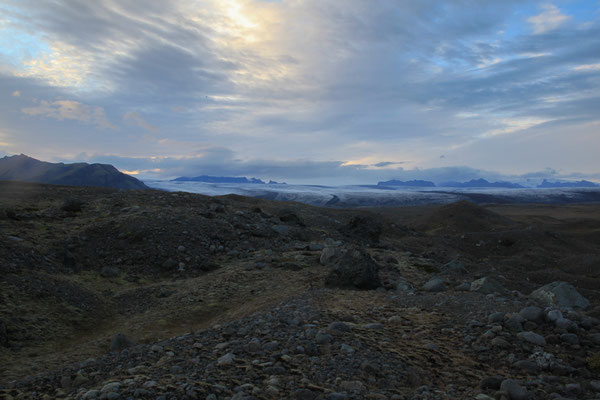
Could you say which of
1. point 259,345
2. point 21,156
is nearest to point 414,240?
point 259,345

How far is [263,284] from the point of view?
40.7 ft

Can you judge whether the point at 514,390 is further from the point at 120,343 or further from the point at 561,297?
the point at 561,297

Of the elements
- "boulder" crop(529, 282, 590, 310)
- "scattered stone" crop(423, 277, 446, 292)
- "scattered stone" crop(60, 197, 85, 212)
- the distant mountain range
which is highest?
the distant mountain range

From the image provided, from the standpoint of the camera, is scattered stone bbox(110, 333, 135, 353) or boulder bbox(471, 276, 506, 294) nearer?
scattered stone bbox(110, 333, 135, 353)

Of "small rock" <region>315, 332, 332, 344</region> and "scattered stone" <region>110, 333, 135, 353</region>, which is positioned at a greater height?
"small rock" <region>315, 332, 332, 344</region>

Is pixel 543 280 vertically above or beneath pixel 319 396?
beneath

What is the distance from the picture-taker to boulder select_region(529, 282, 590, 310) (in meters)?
11.7

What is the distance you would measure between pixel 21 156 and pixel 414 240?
19315 centimetres

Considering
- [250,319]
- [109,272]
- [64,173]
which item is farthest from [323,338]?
[64,173]

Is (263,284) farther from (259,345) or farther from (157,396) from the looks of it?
(157,396)

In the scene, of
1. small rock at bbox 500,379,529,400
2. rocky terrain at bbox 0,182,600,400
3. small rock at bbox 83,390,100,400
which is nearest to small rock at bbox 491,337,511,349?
rocky terrain at bbox 0,182,600,400

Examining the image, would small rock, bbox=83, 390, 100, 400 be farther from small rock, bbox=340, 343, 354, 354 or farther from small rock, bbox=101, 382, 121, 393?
small rock, bbox=340, 343, 354, 354

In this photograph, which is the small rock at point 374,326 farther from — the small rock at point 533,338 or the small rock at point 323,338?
the small rock at point 533,338

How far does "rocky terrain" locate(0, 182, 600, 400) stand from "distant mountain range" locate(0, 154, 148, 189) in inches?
6314
